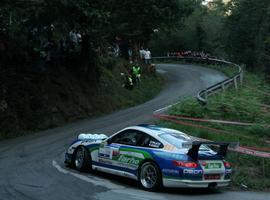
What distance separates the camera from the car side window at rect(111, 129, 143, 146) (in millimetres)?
14438

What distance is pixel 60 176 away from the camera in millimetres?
14969

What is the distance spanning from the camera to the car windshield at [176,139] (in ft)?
44.8

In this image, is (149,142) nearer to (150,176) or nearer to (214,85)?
(150,176)

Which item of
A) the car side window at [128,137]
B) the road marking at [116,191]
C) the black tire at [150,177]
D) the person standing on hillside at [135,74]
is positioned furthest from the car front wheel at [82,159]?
the person standing on hillside at [135,74]

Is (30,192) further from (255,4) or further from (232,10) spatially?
(232,10)

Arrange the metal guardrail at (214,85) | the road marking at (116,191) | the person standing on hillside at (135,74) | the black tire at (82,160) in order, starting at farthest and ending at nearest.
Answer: the person standing on hillside at (135,74) → the metal guardrail at (214,85) → the black tire at (82,160) → the road marking at (116,191)

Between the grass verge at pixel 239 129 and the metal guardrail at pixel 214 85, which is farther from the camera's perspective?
the metal guardrail at pixel 214 85

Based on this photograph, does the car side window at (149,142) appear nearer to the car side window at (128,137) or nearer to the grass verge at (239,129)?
the car side window at (128,137)

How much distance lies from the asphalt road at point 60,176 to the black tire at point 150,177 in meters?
0.19

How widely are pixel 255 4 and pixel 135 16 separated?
30651 millimetres

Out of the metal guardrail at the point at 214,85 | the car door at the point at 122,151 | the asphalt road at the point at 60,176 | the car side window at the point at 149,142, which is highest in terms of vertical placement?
the metal guardrail at the point at 214,85

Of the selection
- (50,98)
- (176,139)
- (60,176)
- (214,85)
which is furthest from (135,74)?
(176,139)

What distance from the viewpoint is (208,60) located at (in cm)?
5506

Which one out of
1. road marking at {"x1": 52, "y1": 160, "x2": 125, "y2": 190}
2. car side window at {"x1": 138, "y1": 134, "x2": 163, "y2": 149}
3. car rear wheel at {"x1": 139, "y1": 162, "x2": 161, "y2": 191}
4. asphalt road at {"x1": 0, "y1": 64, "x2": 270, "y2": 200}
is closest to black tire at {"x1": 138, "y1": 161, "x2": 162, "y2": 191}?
car rear wheel at {"x1": 139, "y1": 162, "x2": 161, "y2": 191}
